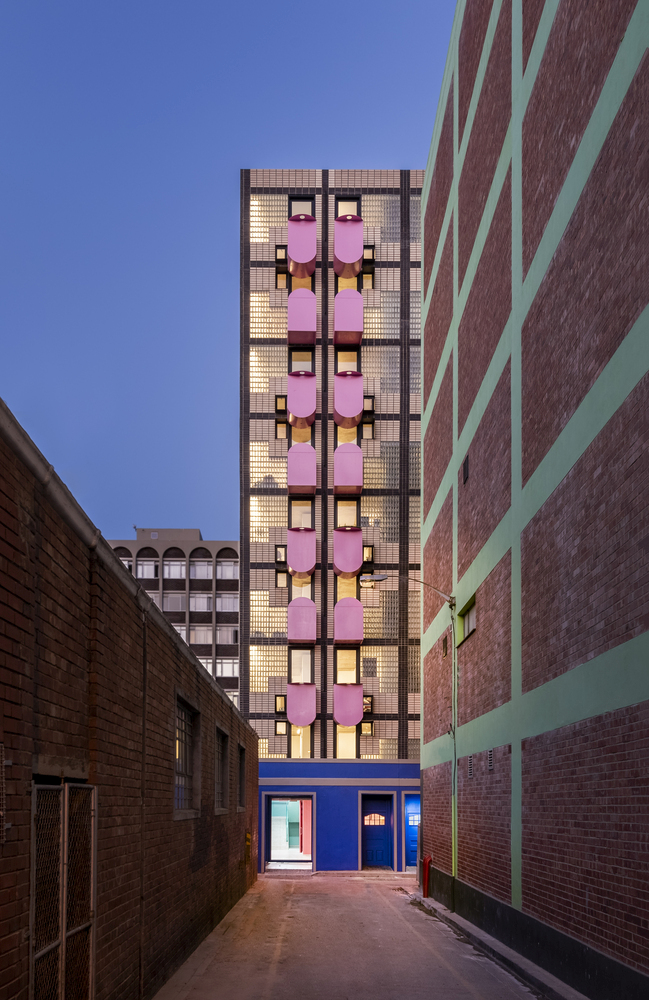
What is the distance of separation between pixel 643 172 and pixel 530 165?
236 inches

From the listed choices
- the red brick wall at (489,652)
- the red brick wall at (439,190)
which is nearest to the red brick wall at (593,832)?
the red brick wall at (489,652)

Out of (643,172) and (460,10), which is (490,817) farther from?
(460,10)

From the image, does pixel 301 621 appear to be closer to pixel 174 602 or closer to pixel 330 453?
pixel 330 453

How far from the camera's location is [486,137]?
19828 millimetres

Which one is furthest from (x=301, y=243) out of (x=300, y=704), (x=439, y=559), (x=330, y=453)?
(x=439, y=559)

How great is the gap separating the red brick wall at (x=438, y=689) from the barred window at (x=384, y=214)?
2080 cm

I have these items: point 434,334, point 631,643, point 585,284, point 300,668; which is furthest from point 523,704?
point 300,668

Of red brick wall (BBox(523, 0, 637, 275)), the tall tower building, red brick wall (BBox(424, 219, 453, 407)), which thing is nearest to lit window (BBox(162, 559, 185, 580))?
the tall tower building

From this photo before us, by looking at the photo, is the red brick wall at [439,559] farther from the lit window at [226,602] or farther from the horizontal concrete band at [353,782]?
the lit window at [226,602]

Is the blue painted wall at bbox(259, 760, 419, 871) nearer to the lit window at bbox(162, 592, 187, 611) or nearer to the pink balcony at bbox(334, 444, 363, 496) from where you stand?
the pink balcony at bbox(334, 444, 363, 496)

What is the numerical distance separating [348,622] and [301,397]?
9289 mm

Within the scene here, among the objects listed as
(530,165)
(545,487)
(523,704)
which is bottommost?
(523,704)

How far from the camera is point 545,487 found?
14.0m

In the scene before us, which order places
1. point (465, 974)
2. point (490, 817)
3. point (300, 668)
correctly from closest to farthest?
point (465, 974) < point (490, 817) < point (300, 668)
